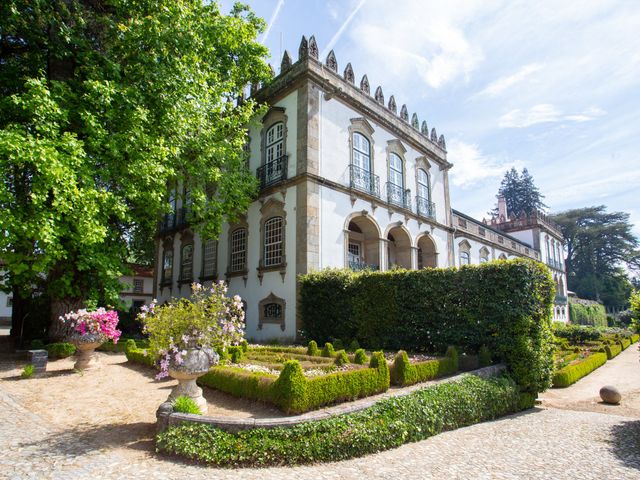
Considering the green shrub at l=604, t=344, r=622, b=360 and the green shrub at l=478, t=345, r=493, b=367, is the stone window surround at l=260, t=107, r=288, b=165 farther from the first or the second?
the green shrub at l=604, t=344, r=622, b=360

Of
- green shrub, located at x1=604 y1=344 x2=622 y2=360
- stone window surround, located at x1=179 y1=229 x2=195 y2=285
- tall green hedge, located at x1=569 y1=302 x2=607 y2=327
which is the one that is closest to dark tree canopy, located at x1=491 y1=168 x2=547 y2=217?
tall green hedge, located at x1=569 y1=302 x2=607 y2=327

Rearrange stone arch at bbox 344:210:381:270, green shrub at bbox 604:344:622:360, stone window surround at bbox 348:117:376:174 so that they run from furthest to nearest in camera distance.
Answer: green shrub at bbox 604:344:622:360 < stone window surround at bbox 348:117:376:174 < stone arch at bbox 344:210:381:270

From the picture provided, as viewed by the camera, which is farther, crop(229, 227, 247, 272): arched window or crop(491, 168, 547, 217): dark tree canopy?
crop(491, 168, 547, 217): dark tree canopy

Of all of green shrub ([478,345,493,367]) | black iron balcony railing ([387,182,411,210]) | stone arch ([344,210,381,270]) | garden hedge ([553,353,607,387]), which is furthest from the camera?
black iron balcony railing ([387,182,411,210])

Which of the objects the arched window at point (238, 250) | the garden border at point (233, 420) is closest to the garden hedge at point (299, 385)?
the garden border at point (233, 420)

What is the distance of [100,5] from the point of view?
13.5 m

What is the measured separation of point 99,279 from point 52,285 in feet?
4.39

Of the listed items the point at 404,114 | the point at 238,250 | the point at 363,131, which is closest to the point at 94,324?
the point at 238,250

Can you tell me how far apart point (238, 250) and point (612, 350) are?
19.2 metres

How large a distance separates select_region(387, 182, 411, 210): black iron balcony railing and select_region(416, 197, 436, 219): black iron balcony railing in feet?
3.17

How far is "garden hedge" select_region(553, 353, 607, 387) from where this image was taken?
39.7ft

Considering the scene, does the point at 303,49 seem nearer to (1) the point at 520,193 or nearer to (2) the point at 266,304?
(2) the point at 266,304

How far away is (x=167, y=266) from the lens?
80.6 feet

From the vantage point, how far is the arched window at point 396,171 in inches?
787
